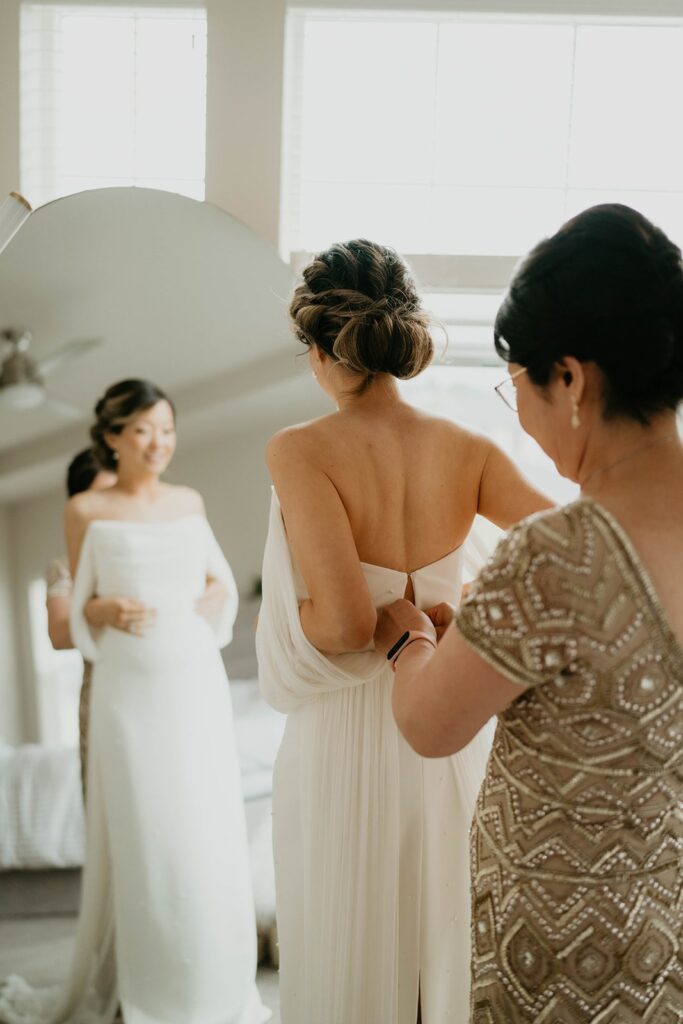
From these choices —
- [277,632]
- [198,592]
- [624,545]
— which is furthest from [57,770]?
[624,545]

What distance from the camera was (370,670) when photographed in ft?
5.16

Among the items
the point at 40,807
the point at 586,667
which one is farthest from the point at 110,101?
the point at 586,667

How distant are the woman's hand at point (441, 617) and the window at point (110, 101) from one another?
1184 mm

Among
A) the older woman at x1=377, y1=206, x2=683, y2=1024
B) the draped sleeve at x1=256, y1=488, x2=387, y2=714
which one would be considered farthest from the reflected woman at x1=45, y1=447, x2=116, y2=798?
the older woman at x1=377, y1=206, x2=683, y2=1024

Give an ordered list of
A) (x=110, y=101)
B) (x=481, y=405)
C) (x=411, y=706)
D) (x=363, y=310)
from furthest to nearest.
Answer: (x=481, y=405) < (x=110, y=101) < (x=363, y=310) < (x=411, y=706)

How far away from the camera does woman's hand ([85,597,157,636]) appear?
176 cm

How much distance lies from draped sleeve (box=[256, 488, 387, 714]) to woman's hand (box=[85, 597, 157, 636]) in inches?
11.0

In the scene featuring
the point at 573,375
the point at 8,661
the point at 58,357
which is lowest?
the point at 8,661

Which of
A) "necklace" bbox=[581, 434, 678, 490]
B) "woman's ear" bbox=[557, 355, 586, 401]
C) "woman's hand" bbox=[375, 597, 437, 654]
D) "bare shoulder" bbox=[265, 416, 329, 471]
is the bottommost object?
"woman's hand" bbox=[375, 597, 437, 654]

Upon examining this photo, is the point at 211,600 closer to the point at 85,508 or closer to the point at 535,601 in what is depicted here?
the point at 85,508

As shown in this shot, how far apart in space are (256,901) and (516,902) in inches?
37.2

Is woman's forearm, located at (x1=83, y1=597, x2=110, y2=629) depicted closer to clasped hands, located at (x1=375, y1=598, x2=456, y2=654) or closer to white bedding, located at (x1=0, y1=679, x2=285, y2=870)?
white bedding, located at (x1=0, y1=679, x2=285, y2=870)

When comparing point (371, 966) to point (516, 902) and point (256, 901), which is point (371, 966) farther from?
point (516, 902)

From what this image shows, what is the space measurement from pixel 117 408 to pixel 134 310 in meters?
0.19
